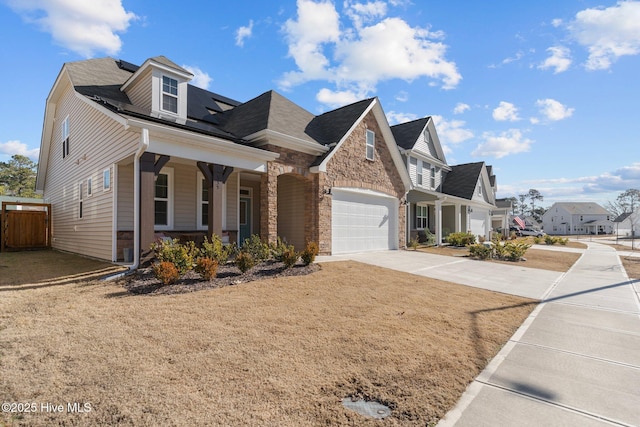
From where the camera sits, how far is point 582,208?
75.2 meters

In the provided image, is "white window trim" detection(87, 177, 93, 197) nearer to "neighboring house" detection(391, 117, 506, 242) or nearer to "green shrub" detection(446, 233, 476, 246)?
"neighboring house" detection(391, 117, 506, 242)

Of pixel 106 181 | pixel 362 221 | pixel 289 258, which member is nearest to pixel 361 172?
pixel 362 221

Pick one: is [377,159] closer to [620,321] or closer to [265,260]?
[265,260]

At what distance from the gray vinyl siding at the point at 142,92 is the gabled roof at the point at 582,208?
8915cm

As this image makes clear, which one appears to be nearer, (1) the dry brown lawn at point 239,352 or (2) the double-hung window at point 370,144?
(1) the dry brown lawn at point 239,352

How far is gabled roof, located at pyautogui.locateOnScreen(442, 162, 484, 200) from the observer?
25281 mm

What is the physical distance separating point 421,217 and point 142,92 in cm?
1864

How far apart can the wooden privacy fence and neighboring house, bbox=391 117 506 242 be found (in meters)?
20.2

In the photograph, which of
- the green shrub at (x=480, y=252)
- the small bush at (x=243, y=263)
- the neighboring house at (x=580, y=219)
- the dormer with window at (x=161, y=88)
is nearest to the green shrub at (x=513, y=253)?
the green shrub at (x=480, y=252)

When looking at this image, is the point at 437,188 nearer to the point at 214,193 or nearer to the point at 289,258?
the point at 289,258

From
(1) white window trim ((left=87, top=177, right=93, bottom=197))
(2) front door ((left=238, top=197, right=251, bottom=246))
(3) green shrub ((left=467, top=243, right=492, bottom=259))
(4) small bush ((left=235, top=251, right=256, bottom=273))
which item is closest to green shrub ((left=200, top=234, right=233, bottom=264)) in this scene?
(4) small bush ((left=235, top=251, right=256, bottom=273))

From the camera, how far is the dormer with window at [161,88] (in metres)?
11.2

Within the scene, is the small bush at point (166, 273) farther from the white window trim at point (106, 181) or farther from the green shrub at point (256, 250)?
the white window trim at point (106, 181)

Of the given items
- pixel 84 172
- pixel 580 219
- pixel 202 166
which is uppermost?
pixel 84 172
